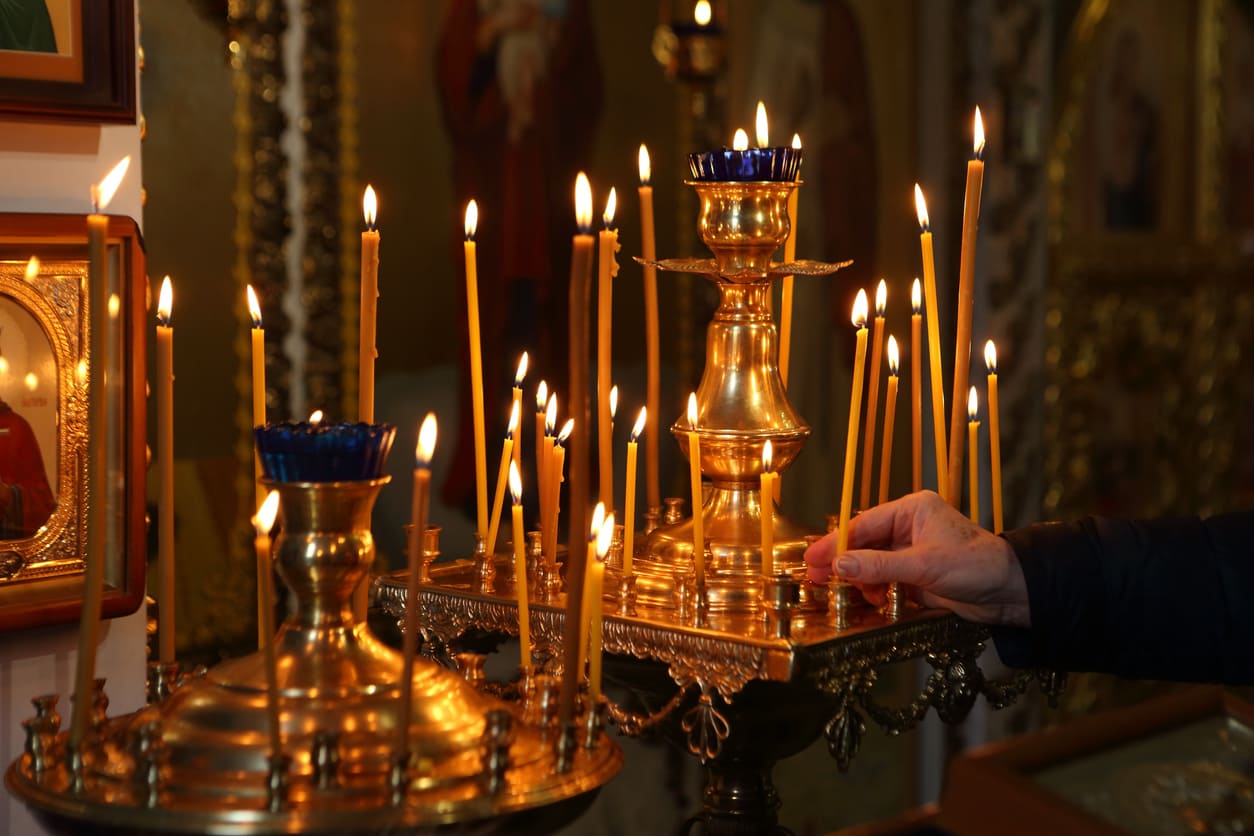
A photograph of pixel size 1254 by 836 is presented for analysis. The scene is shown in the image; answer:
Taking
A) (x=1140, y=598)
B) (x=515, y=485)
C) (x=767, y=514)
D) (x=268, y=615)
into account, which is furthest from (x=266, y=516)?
(x=1140, y=598)

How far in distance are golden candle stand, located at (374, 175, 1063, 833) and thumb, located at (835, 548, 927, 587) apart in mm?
18

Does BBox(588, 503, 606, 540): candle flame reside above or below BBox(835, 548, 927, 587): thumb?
above

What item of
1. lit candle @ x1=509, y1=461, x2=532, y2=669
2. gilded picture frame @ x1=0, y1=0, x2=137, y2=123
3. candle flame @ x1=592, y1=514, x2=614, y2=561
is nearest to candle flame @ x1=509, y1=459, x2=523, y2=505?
lit candle @ x1=509, y1=461, x2=532, y2=669

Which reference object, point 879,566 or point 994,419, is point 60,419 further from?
point 994,419

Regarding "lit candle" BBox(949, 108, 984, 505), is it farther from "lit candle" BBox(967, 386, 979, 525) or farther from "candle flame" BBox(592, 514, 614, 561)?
"candle flame" BBox(592, 514, 614, 561)

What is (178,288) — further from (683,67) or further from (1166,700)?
(1166,700)

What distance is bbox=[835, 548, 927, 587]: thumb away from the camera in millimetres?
1086

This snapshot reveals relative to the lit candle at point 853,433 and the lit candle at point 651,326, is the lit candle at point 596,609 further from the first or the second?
the lit candle at point 651,326

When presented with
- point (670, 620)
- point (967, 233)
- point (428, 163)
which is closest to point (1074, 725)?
point (670, 620)

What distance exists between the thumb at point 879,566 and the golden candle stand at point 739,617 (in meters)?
0.02

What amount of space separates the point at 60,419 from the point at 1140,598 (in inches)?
35.3

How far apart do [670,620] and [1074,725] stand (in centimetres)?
27

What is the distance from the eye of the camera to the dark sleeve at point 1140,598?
1.20m

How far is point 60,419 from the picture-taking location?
1.28 metres
